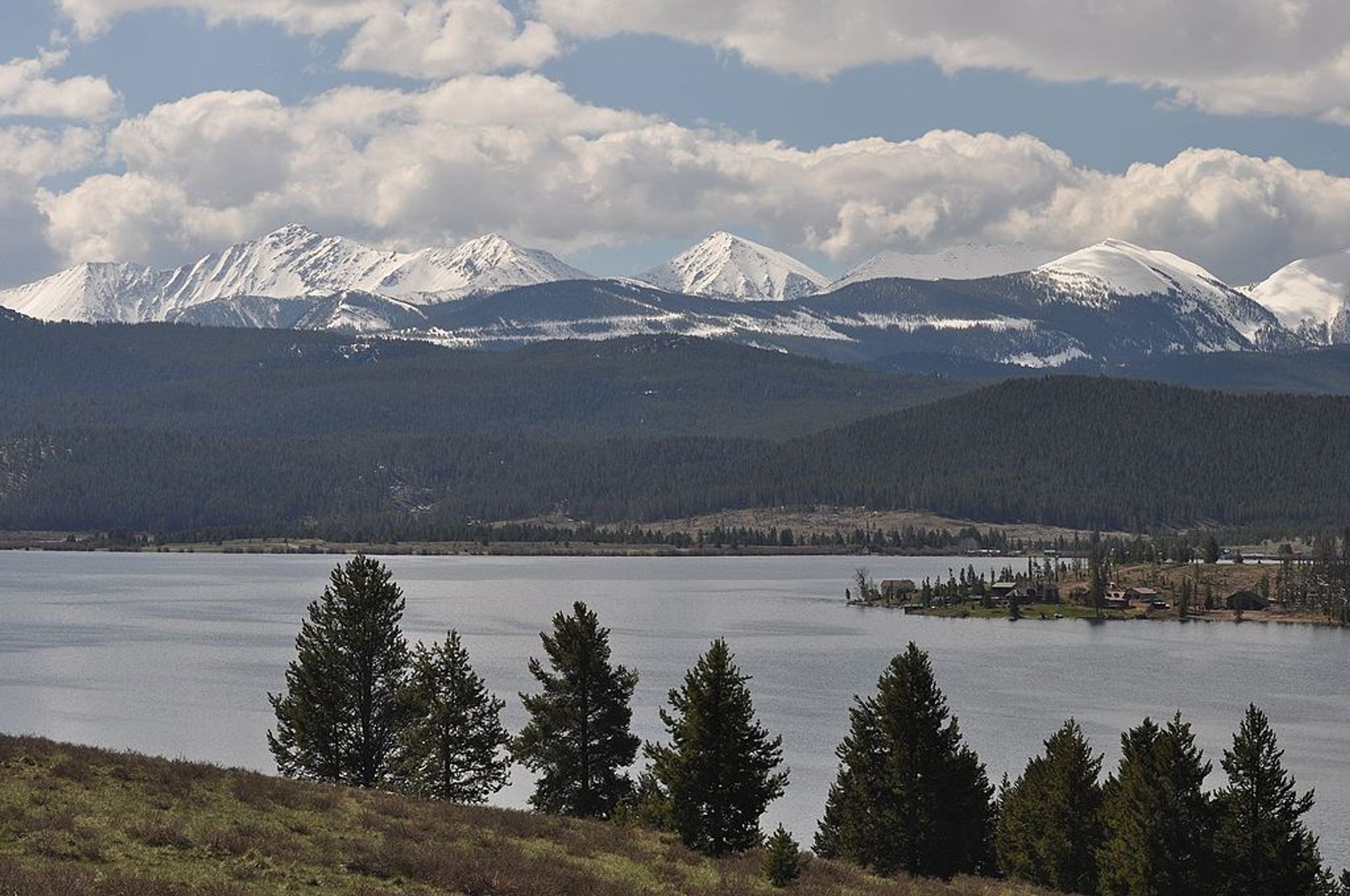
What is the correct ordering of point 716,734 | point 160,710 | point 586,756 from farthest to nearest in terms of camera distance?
point 160,710 → point 586,756 → point 716,734

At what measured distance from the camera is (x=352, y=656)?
2906 inches

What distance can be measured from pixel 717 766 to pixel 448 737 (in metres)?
15.2

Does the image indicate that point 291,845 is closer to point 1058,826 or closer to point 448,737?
point 448,737

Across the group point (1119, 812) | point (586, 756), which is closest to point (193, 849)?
point (586, 756)

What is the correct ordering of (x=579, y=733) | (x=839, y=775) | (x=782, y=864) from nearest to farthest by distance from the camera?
1. (x=782, y=864)
2. (x=839, y=775)
3. (x=579, y=733)

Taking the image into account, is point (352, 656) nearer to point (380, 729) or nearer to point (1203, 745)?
point (380, 729)

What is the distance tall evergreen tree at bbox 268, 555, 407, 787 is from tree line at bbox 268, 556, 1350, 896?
0.26ft

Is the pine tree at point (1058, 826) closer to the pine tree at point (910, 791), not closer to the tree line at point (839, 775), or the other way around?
the tree line at point (839, 775)

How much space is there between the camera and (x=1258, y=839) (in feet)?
198

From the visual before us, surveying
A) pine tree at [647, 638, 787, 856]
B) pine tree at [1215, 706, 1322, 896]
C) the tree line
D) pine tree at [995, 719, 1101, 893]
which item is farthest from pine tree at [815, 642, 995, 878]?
pine tree at [1215, 706, 1322, 896]

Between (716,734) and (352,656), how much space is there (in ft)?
71.5

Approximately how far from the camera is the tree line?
57.8 metres

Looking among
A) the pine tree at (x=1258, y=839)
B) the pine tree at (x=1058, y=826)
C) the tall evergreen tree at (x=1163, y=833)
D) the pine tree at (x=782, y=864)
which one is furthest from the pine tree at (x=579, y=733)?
the pine tree at (x=1258, y=839)

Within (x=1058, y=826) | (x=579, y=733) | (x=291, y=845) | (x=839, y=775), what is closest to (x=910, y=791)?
(x=839, y=775)
